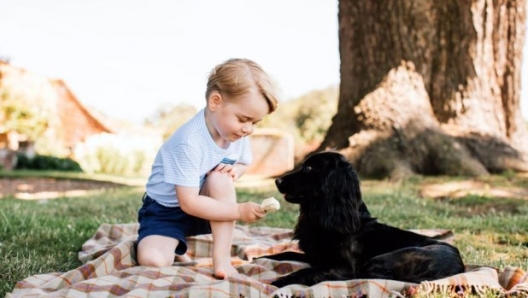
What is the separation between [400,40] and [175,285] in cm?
648

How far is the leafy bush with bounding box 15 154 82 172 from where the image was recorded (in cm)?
2062

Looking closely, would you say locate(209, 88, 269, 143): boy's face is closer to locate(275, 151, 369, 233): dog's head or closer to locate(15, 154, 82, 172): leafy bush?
Result: locate(275, 151, 369, 233): dog's head

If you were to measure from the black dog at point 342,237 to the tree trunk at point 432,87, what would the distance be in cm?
484

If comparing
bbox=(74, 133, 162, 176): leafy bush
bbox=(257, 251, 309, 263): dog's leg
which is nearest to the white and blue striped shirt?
bbox=(257, 251, 309, 263): dog's leg

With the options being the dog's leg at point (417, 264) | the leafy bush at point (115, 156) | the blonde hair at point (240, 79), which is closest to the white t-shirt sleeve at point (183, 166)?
the blonde hair at point (240, 79)

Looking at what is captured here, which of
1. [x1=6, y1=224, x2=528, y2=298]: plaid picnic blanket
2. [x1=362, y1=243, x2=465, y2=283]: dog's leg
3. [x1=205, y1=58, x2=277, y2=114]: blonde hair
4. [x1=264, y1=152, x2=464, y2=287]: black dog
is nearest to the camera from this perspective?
[x1=6, y1=224, x2=528, y2=298]: plaid picnic blanket

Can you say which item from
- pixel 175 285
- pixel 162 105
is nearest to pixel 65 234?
pixel 175 285

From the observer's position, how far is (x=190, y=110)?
1639 inches

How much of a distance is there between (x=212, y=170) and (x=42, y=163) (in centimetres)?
1896

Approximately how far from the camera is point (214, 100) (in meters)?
3.23

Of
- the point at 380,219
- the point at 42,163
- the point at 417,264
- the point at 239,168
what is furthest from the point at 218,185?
the point at 42,163

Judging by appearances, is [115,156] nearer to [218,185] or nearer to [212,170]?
[212,170]

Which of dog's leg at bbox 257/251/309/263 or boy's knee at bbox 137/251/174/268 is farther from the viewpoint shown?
dog's leg at bbox 257/251/309/263

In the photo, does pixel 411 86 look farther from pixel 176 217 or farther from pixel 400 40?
pixel 176 217
